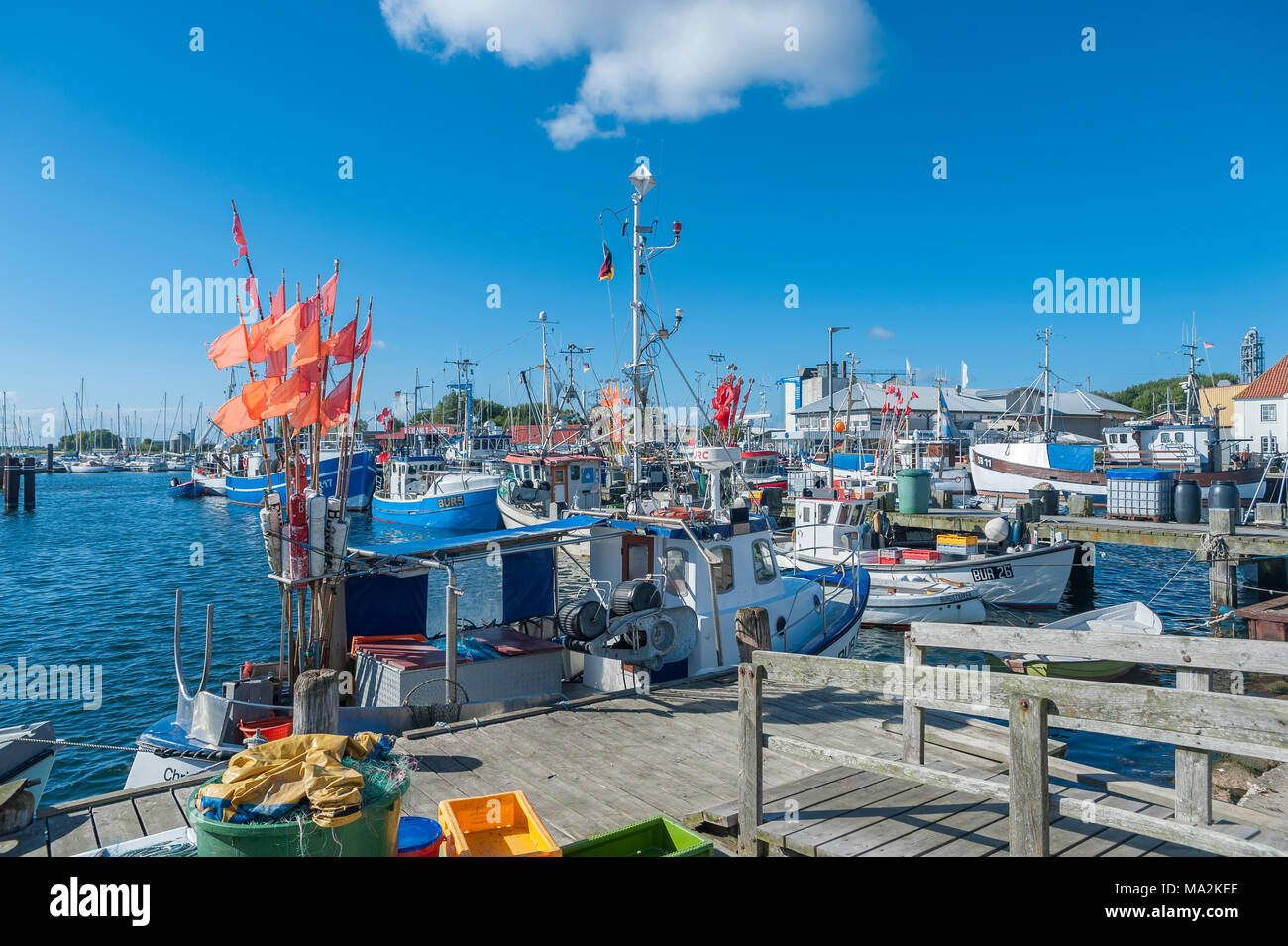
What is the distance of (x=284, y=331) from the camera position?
364 inches

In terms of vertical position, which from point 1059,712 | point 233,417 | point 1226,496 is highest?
point 233,417

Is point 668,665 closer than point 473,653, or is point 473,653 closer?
point 473,653

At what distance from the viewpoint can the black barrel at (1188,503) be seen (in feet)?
93.7

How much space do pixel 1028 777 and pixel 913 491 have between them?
30.9 meters

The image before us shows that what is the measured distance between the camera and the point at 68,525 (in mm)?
49781

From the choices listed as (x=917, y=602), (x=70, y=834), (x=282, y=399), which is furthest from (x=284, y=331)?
(x=917, y=602)

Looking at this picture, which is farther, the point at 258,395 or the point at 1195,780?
the point at 258,395

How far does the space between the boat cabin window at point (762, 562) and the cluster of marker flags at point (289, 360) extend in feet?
21.4

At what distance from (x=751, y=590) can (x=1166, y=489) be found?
81.2ft

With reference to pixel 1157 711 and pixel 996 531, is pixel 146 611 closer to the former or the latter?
pixel 996 531

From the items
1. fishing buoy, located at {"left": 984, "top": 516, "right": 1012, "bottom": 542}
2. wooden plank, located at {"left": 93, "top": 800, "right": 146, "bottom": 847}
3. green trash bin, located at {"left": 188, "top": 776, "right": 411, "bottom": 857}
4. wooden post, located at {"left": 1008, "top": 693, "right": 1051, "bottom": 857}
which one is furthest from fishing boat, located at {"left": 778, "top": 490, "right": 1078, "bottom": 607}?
green trash bin, located at {"left": 188, "top": 776, "right": 411, "bottom": 857}

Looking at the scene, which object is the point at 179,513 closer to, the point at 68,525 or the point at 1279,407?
the point at 68,525

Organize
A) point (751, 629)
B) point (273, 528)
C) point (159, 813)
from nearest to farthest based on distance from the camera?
point (159, 813), point (273, 528), point (751, 629)
